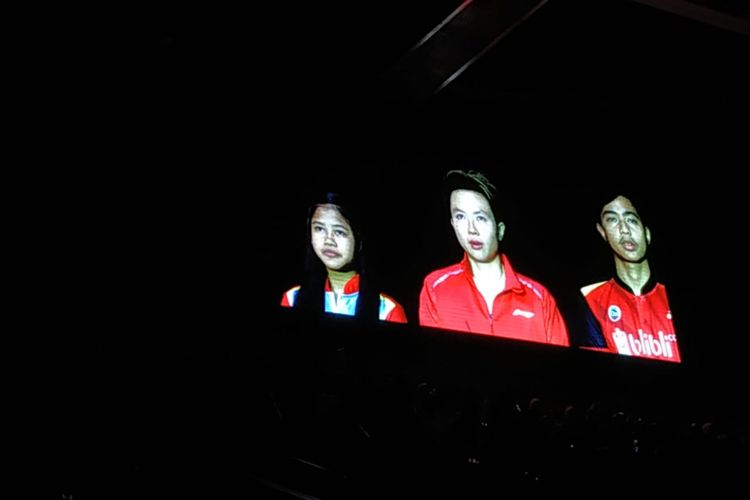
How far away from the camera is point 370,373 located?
152 inches

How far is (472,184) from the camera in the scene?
4.84 metres

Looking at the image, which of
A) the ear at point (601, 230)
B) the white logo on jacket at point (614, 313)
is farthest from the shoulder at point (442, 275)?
the ear at point (601, 230)

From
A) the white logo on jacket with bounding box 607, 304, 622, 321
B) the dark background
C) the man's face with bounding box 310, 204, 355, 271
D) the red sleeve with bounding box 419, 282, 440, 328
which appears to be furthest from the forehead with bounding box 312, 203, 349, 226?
the white logo on jacket with bounding box 607, 304, 622, 321

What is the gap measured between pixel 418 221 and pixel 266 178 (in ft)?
3.03

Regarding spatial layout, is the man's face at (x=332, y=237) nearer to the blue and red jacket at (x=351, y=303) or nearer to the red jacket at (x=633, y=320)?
the blue and red jacket at (x=351, y=303)

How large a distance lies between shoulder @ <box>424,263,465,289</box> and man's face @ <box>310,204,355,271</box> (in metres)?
0.45

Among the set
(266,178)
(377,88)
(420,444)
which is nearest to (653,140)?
(377,88)

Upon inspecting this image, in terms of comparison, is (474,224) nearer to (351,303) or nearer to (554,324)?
(554,324)

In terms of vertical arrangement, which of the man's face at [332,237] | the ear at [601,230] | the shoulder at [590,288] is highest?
the ear at [601,230]

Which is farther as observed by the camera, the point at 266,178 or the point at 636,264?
the point at 636,264

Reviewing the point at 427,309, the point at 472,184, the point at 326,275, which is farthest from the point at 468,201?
the point at 326,275

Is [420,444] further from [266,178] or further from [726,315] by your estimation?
[726,315]

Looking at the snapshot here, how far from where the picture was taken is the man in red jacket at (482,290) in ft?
14.0

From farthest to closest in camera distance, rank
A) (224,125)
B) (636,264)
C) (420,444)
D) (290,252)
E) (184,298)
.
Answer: (636,264) < (224,125) < (290,252) < (184,298) < (420,444)
